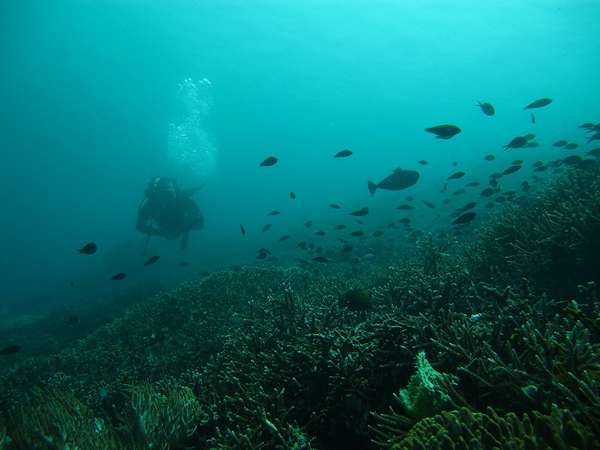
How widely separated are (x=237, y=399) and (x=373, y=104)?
15226 cm

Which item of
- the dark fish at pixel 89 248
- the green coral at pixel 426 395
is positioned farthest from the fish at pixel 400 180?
the dark fish at pixel 89 248

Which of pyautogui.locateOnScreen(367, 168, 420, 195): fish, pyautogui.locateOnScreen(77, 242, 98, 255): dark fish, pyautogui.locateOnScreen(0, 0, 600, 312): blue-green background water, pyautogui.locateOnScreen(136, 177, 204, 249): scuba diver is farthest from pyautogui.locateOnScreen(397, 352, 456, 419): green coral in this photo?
pyautogui.locateOnScreen(0, 0, 600, 312): blue-green background water

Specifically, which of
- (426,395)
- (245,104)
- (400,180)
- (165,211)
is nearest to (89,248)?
(400,180)

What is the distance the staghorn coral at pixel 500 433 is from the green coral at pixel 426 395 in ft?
0.91

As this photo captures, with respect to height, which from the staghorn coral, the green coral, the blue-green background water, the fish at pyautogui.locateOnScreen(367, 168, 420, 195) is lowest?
the staghorn coral

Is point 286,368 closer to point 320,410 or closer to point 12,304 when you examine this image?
point 320,410

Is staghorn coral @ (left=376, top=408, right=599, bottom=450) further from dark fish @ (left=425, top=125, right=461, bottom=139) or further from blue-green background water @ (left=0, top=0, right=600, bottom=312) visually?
blue-green background water @ (left=0, top=0, right=600, bottom=312)

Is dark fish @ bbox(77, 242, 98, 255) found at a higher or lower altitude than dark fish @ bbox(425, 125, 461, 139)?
higher

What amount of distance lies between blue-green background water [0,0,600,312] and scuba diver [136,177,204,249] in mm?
6172

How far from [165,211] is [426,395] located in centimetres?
1849

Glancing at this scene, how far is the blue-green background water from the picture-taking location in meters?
48.1

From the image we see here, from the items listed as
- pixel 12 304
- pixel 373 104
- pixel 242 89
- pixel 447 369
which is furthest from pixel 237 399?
pixel 373 104

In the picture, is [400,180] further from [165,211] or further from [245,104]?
[245,104]

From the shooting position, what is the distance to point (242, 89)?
119438 millimetres
